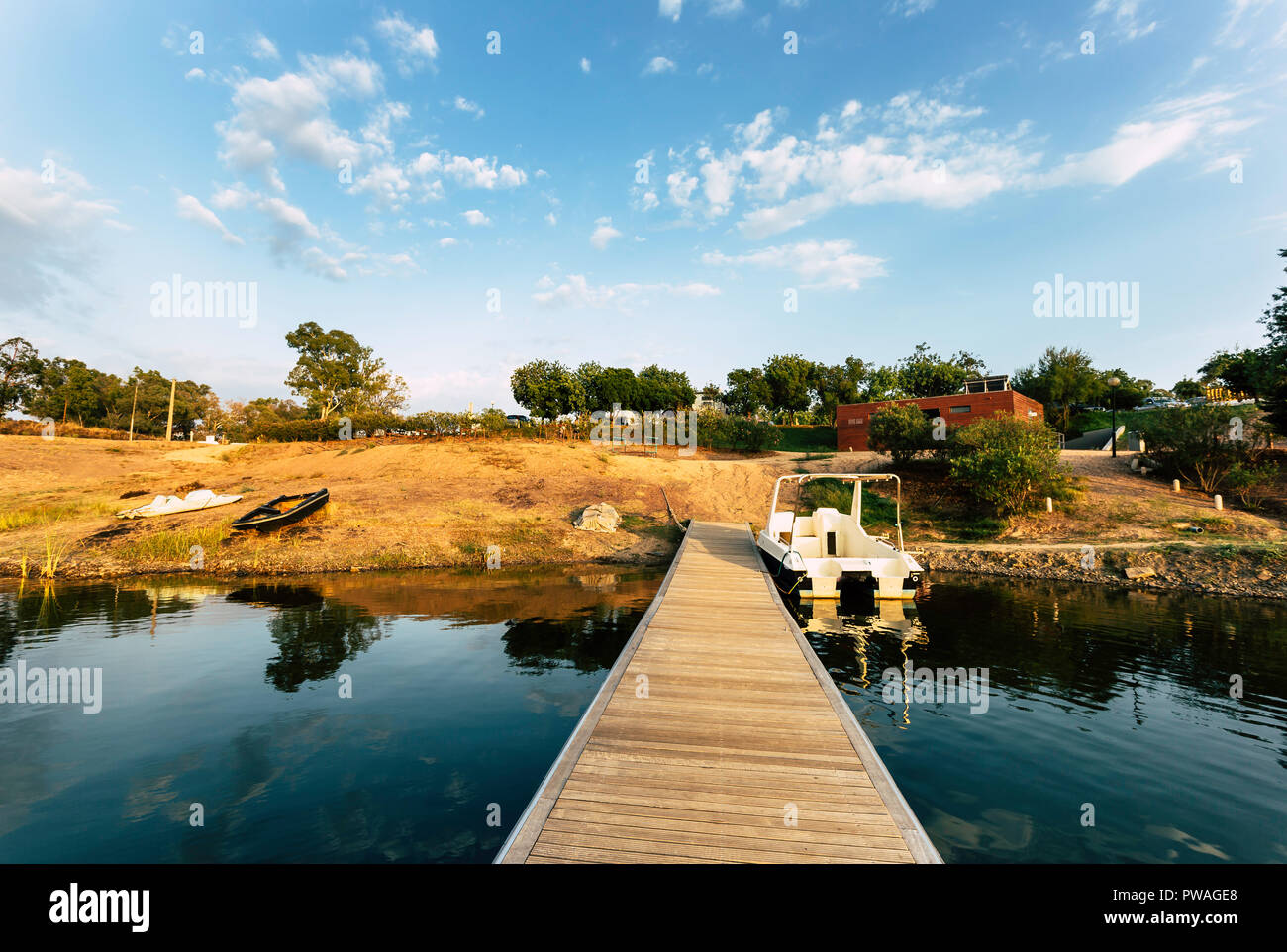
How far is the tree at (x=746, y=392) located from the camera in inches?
2788

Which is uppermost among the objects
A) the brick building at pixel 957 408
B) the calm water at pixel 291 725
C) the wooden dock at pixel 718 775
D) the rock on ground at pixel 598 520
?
the brick building at pixel 957 408

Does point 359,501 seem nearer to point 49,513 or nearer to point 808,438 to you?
point 49,513

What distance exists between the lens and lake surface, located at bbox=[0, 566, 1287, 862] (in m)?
5.66

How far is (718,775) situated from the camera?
531 centimetres

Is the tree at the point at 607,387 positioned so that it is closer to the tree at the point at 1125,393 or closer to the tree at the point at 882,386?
the tree at the point at 882,386

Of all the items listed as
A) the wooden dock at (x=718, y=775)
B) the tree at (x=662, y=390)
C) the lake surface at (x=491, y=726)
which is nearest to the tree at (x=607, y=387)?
the tree at (x=662, y=390)

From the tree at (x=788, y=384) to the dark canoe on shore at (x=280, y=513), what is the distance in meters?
58.3

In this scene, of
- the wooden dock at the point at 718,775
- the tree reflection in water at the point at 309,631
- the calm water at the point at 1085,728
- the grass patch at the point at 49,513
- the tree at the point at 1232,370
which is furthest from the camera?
the tree at the point at 1232,370

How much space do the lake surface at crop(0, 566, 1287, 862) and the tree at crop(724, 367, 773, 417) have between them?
57465 mm

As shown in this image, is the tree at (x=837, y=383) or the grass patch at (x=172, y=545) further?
Result: the tree at (x=837, y=383)

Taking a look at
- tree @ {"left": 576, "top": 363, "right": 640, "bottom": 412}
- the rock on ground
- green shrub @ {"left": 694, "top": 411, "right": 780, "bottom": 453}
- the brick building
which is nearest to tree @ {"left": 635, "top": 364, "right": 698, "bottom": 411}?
tree @ {"left": 576, "top": 363, "right": 640, "bottom": 412}

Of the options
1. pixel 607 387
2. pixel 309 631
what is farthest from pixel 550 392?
pixel 309 631

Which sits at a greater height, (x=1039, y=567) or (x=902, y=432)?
(x=902, y=432)

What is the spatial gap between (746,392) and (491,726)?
69532 mm
